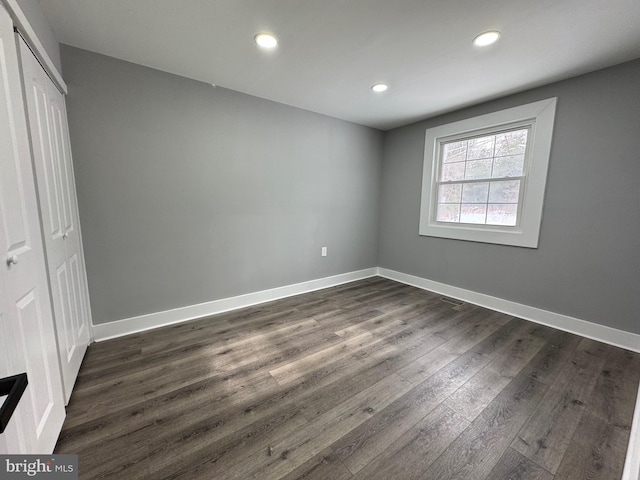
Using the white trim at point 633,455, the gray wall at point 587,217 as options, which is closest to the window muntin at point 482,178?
the gray wall at point 587,217

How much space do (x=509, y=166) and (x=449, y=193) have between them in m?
0.73

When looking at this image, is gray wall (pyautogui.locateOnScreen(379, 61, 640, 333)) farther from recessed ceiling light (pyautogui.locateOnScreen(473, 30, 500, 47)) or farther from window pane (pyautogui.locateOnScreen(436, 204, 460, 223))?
recessed ceiling light (pyautogui.locateOnScreen(473, 30, 500, 47))

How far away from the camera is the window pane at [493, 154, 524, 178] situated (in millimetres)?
2723

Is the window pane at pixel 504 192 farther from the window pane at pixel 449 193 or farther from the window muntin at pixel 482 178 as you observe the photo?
the window pane at pixel 449 193

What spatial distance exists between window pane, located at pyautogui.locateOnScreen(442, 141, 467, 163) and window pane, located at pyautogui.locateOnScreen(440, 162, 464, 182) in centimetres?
6

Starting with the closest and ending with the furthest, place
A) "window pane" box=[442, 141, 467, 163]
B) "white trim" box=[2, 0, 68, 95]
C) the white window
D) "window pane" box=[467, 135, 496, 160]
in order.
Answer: "white trim" box=[2, 0, 68, 95]
the white window
"window pane" box=[467, 135, 496, 160]
"window pane" box=[442, 141, 467, 163]

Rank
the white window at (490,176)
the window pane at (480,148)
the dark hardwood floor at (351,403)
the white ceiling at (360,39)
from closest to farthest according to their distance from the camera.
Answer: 1. the dark hardwood floor at (351,403)
2. the white ceiling at (360,39)
3. the white window at (490,176)
4. the window pane at (480,148)

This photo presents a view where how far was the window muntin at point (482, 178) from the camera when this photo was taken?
2752 mm

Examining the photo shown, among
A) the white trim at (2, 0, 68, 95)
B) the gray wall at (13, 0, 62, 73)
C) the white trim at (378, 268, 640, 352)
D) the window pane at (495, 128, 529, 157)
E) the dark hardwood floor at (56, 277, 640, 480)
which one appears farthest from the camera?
the window pane at (495, 128, 529, 157)

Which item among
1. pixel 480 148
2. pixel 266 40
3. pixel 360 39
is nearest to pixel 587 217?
pixel 480 148

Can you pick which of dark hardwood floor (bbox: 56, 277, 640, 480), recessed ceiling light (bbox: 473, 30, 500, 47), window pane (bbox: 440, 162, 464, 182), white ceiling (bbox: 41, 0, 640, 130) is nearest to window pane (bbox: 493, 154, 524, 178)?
window pane (bbox: 440, 162, 464, 182)

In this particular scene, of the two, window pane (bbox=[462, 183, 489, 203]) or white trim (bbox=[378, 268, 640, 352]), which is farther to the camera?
window pane (bbox=[462, 183, 489, 203])

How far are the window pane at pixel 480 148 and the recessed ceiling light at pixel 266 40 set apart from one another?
264cm

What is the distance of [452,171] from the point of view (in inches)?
132
